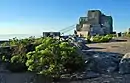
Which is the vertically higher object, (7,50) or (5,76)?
(7,50)

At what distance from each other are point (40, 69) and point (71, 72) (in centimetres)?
150

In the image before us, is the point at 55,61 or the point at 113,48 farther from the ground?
the point at 113,48

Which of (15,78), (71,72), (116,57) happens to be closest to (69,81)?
(71,72)

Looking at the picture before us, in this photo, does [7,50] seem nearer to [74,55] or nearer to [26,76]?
[26,76]

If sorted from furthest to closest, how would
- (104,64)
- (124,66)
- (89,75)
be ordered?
(104,64), (124,66), (89,75)

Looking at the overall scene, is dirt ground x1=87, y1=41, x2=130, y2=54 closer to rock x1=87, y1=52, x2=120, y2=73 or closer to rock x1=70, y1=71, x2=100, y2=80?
rock x1=87, y1=52, x2=120, y2=73

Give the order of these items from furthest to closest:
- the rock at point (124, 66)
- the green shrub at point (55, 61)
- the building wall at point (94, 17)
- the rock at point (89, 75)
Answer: the building wall at point (94, 17) → the rock at point (124, 66) → the green shrub at point (55, 61) → the rock at point (89, 75)

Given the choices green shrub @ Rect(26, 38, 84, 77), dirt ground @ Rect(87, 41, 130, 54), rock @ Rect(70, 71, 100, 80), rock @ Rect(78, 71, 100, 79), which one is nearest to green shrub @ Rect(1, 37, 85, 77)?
green shrub @ Rect(26, 38, 84, 77)

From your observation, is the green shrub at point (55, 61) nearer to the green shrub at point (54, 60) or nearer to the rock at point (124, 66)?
the green shrub at point (54, 60)

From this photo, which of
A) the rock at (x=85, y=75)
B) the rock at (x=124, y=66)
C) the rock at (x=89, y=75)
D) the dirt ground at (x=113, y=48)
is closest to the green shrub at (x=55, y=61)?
the rock at (x=85, y=75)

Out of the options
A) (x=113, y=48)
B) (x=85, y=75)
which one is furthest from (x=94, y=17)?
(x=85, y=75)

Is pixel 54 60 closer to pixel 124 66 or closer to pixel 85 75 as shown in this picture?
pixel 85 75

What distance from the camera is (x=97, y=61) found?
15.7 metres

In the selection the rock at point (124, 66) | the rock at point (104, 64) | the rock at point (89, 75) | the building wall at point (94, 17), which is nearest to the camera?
the rock at point (89, 75)
